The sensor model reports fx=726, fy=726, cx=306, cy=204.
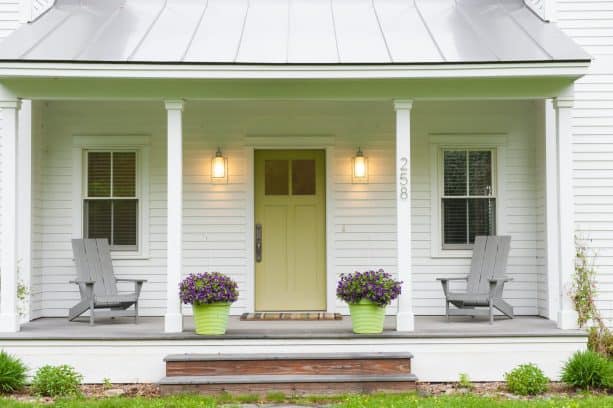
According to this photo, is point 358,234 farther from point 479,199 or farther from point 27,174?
point 27,174

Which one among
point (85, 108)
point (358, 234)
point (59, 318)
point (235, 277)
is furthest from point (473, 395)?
point (85, 108)

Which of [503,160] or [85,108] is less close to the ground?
[85,108]

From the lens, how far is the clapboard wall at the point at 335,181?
9117 mm

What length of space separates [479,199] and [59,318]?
5422mm

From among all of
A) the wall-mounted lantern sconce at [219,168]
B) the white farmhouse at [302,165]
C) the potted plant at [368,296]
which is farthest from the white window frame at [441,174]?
the wall-mounted lantern sconce at [219,168]

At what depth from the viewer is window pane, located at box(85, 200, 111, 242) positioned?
915 centimetres

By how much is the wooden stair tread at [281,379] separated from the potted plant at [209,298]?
1.88 ft

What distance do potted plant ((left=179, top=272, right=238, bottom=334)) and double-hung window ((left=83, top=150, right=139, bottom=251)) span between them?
7.16ft

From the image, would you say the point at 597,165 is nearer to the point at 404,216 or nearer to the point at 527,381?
the point at 404,216

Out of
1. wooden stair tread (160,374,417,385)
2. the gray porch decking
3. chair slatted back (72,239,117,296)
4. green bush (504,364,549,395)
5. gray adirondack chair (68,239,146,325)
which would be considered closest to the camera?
wooden stair tread (160,374,417,385)

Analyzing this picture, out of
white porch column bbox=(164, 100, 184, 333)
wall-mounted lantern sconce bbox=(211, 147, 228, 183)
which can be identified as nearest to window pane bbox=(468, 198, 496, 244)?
wall-mounted lantern sconce bbox=(211, 147, 228, 183)

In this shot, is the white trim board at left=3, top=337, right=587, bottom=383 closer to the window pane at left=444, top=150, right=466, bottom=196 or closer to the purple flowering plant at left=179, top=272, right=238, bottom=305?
the purple flowering plant at left=179, top=272, right=238, bottom=305

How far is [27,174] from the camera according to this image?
8.31 m

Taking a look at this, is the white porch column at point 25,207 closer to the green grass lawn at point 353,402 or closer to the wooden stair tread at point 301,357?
the green grass lawn at point 353,402
